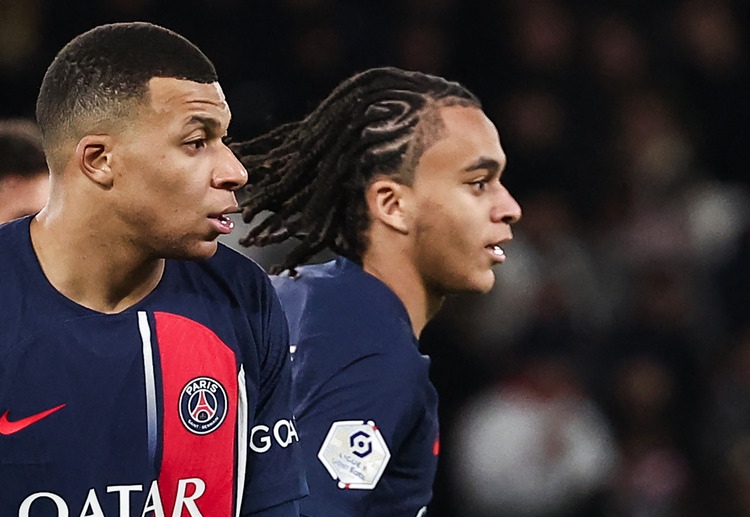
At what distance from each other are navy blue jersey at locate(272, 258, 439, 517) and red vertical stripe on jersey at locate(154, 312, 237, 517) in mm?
580

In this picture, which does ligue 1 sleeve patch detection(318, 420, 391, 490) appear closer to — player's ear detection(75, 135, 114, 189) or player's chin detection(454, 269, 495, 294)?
player's chin detection(454, 269, 495, 294)

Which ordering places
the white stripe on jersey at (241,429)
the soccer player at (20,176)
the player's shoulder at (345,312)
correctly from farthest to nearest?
the soccer player at (20,176) < the player's shoulder at (345,312) < the white stripe on jersey at (241,429)

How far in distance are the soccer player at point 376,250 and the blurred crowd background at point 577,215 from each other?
8.75ft

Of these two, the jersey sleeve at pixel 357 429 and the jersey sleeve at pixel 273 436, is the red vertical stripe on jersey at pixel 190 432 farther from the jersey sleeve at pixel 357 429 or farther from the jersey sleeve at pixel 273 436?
the jersey sleeve at pixel 357 429

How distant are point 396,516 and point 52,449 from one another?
108cm

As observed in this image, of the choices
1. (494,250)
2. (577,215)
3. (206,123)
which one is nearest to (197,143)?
(206,123)

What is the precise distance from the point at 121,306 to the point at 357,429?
79 cm

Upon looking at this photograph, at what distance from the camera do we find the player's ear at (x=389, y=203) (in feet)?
11.3

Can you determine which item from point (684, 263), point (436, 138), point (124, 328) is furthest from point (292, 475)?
point (684, 263)

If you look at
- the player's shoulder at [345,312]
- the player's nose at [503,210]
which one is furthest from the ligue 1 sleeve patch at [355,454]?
the player's nose at [503,210]

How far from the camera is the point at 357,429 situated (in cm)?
306

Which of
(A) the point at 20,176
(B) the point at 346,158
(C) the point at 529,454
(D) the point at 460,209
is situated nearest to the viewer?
(D) the point at 460,209

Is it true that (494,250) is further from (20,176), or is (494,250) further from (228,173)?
(20,176)

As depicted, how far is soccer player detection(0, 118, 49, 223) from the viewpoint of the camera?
370cm
